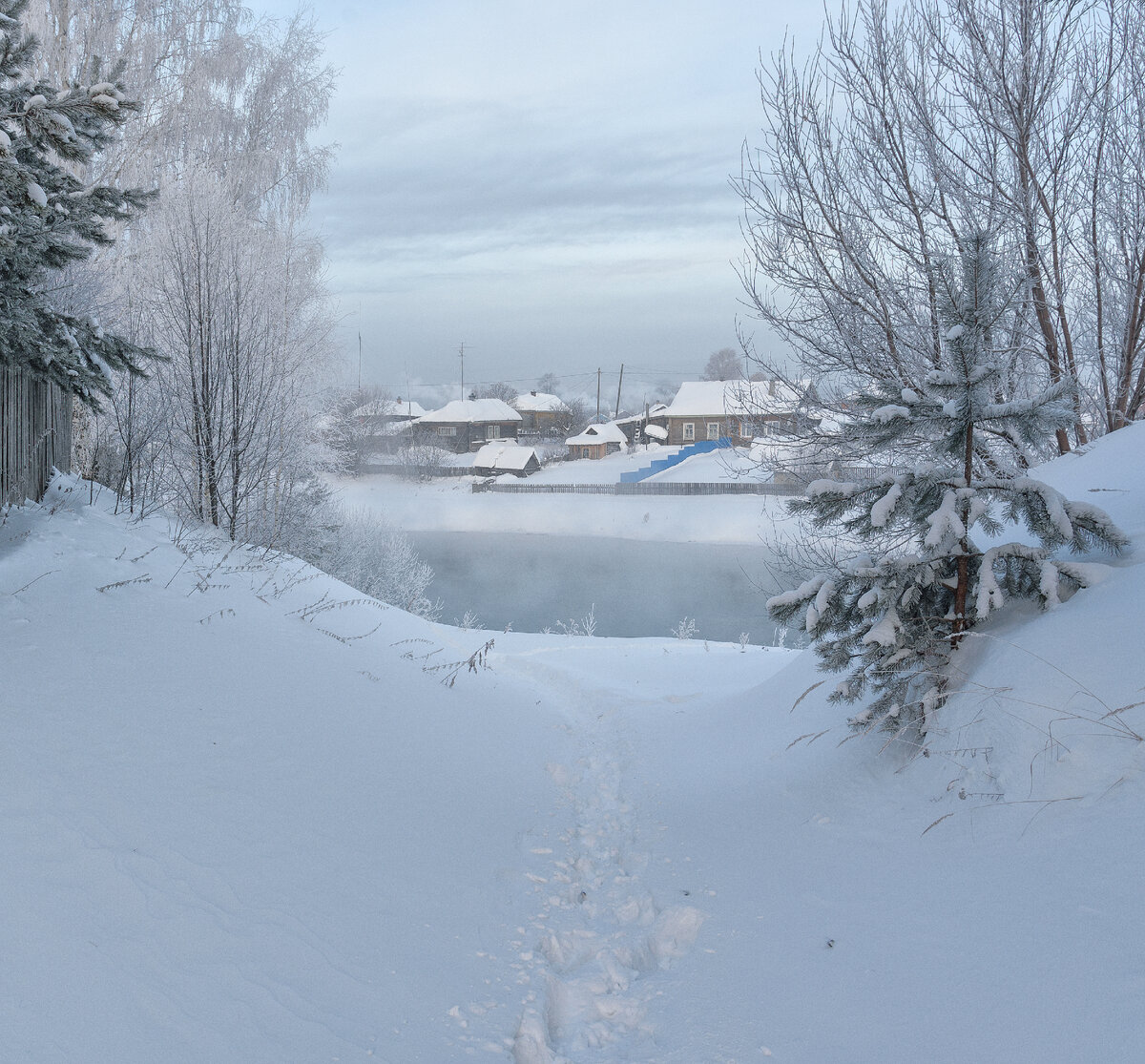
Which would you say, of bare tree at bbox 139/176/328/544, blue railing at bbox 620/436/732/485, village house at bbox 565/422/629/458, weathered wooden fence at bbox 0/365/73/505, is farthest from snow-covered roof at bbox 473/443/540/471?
weathered wooden fence at bbox 0/365/73/505

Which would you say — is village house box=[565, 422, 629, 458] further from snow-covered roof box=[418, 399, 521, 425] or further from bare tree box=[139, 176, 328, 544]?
bare tree box=[139, 176, 328, 544]

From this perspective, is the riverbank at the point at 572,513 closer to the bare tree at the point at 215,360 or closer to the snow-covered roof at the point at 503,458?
the snow-covered roof at the point at 503,458

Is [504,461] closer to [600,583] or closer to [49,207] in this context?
[600,583]

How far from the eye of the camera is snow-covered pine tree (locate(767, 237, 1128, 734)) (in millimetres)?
3230

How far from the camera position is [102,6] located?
40.4ft

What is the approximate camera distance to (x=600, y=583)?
2683cm

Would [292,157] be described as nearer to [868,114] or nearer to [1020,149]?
[868,114]

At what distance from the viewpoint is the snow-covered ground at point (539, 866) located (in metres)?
2.07

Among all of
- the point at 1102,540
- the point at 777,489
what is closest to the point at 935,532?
the point at 1102,540

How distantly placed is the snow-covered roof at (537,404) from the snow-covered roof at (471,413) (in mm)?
5846

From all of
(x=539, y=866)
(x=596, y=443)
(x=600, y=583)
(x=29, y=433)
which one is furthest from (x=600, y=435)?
(x=539, y=866)

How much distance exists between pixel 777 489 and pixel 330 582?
1012 inches

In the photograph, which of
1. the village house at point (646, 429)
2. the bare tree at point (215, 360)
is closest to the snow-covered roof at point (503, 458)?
the village house at point (646, 429)

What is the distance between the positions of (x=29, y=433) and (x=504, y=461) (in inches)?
1517
